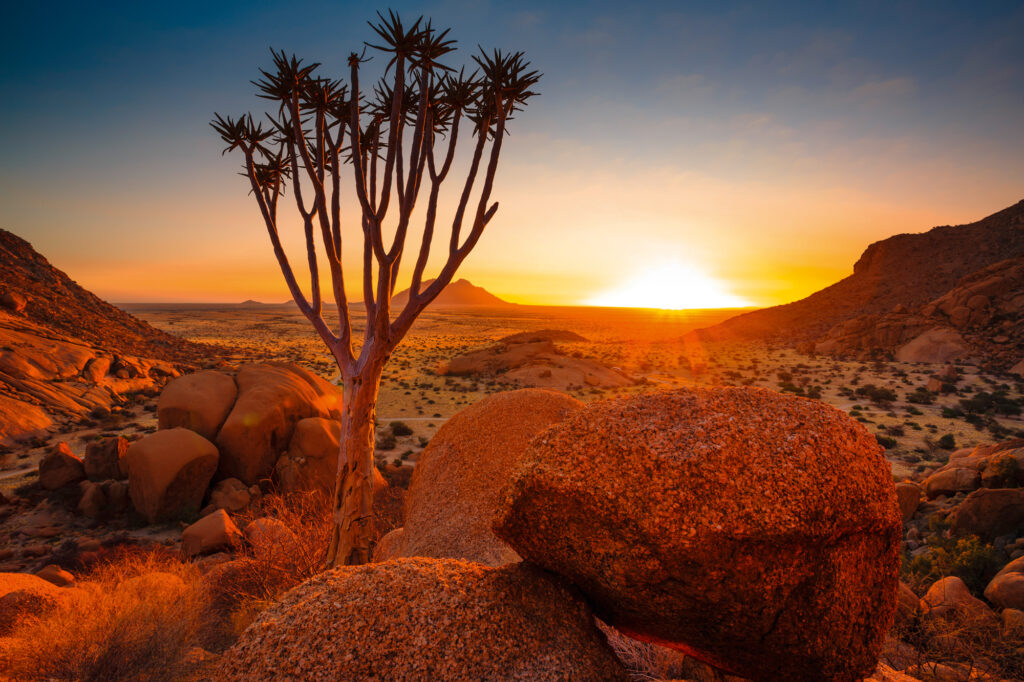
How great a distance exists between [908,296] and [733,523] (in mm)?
66511

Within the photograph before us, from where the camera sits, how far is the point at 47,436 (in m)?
15.3

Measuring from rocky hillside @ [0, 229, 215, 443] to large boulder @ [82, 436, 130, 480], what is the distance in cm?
596

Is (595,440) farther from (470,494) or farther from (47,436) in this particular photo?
(47,436)

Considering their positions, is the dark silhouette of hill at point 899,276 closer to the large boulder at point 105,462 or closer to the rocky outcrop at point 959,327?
the rocky outcrop at point 959,327

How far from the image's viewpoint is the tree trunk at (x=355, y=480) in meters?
6.27

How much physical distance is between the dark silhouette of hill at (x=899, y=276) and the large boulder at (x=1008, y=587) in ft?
177

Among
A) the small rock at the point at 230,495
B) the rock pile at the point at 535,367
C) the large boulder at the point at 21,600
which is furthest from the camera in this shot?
the rock pile at the point at 535,367

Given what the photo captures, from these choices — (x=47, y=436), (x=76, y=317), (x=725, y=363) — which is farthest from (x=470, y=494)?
(x=725, y=363)

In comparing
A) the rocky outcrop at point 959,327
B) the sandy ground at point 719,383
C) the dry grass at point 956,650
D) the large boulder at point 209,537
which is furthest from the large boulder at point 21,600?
the rocky outcrop at point 959,327

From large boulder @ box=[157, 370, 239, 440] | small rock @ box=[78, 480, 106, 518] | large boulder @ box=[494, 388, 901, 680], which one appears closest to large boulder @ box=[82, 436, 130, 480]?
small rock @ box=[78, 480, 106, 518]

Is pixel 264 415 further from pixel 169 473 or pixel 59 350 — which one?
pixel 59 350

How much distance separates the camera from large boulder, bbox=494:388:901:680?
221cm

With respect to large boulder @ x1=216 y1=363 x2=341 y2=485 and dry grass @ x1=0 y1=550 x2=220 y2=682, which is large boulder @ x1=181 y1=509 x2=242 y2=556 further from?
large boulder @ x1=216 y1=363 x2=341 y2=485

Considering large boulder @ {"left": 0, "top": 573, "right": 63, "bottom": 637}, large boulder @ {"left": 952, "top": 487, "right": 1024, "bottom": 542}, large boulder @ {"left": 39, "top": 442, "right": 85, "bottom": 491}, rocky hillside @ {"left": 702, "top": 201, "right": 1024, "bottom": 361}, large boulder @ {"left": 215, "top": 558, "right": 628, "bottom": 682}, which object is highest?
rocky hillside @ {"left": 702, "top": 201, "right": 1024, "bottom": 361}
